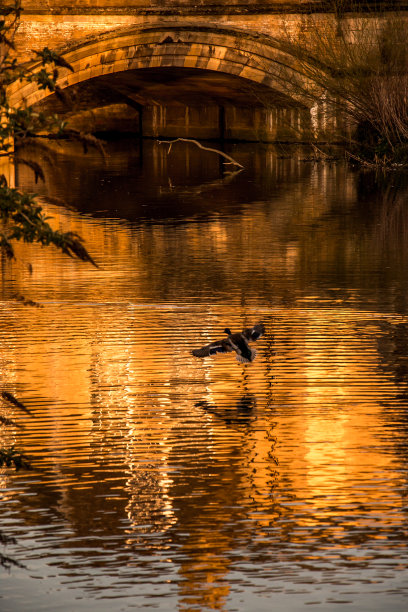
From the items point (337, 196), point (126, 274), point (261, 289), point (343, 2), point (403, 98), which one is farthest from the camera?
point (343, 2)

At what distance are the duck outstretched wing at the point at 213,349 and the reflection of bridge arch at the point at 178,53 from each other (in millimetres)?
23094

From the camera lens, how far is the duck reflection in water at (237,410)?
6954 mm

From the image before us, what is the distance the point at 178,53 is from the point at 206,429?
2580 cm

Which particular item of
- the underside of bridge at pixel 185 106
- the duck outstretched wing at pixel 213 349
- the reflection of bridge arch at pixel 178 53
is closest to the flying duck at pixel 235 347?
the duck outstretched wing at pixel 213 349

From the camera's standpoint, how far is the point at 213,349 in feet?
25.9

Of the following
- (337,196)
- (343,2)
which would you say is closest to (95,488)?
(337,196)

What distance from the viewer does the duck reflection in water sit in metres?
6.95

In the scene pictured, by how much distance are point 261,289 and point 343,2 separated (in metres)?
19.4

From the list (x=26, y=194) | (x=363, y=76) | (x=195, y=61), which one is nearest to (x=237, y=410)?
(x=26, y=194)

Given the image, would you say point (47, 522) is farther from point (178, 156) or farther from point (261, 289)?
point (178, 156)

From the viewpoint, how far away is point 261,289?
1126cm

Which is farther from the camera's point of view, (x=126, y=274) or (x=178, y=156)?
(x=178, y=156)

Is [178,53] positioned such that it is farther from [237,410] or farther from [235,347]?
[237,410]

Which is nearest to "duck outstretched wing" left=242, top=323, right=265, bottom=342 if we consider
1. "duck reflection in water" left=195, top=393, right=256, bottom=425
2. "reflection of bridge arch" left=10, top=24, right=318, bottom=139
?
"duck reflection in water" left=195, top=393, right=256, bottom=425
